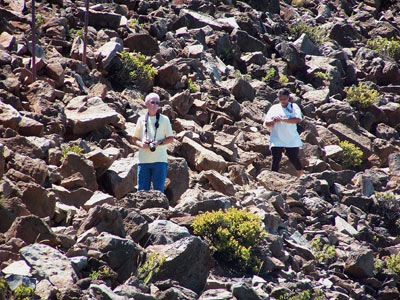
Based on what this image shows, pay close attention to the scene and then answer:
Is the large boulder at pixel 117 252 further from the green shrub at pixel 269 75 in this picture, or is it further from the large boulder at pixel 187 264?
the green shrub at pixel 269 75

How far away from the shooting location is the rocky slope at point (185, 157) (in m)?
5.99

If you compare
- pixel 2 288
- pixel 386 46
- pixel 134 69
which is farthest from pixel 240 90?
pixel 2 288

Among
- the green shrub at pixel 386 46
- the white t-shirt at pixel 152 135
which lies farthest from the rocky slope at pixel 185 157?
the green shrub at pixel 386 46

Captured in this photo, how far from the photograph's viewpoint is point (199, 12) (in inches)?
771

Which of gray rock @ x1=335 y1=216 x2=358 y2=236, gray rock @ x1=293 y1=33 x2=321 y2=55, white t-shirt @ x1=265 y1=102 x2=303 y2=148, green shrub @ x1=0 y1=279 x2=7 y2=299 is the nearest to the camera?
green shrub @ x1=0 y1=279 x2=7 y2=299

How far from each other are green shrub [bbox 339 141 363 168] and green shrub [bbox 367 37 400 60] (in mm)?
9461

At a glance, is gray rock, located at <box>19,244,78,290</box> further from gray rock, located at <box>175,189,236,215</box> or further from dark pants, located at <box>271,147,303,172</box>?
dark pants, located at <box>271,147,303,172</box>

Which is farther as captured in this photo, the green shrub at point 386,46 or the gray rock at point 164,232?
the green shrub at point 386,46

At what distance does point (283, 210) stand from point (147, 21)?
950 cm

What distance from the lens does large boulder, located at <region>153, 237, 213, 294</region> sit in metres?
6.03

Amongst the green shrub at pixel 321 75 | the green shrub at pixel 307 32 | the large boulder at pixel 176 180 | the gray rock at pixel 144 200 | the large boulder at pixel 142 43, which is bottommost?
the green shrub at pixel 321 75

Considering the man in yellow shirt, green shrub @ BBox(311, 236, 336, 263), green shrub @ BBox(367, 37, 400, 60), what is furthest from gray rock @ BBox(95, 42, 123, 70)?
green shrub @ BBox(367, 37, 400, 60)

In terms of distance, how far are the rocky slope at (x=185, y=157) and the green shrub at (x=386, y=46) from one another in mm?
1712

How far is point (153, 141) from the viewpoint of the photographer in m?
8.09
